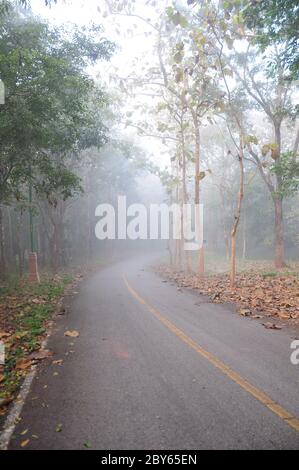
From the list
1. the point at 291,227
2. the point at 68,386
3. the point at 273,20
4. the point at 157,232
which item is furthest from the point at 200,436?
the point at 157,232

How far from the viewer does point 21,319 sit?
9539 mm

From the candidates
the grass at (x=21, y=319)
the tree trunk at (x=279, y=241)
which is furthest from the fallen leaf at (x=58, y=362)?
the tree trunk at (x=279, y=241)

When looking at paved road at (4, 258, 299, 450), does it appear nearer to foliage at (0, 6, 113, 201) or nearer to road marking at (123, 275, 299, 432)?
road marking at (123, 275, 299, 432)

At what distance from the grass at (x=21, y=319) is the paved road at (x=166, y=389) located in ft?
1.37

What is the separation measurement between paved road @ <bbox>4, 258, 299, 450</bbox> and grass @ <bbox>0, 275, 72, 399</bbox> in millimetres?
418

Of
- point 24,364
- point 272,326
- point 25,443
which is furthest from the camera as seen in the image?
point 272,326

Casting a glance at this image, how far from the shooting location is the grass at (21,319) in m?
5.80

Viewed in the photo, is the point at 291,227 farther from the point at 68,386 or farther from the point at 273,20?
the point at 68,386

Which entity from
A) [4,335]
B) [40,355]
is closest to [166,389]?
[40,355]

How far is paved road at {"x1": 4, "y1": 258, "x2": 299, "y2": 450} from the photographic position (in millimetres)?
3826

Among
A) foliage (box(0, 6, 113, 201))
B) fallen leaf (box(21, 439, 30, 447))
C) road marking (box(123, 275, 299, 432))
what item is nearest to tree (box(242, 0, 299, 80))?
foliage (box(0, 6, 113, 201))

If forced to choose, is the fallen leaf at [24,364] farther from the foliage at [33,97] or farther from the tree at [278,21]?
the tree at [278,21]

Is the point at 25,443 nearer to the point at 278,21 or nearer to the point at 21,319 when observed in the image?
the point at 21,319

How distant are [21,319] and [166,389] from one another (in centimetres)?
573
